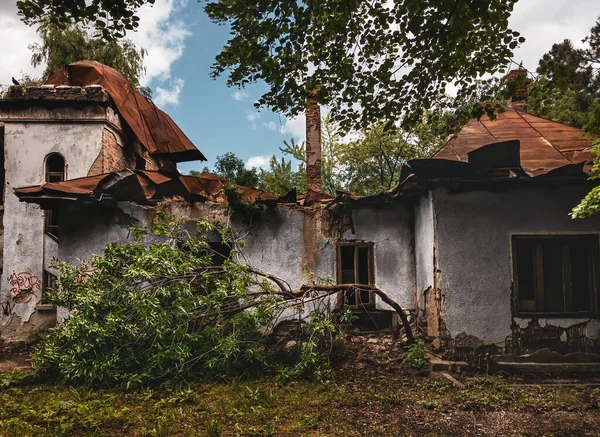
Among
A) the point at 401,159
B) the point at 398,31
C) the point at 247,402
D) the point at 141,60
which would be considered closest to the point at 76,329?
the point at 247,402

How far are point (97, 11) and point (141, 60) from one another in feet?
57.8

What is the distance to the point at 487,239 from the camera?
8.41 metres

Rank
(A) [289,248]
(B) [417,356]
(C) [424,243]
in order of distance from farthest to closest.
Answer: (A) [289,248], (C) [424,243], (B) [417,356]

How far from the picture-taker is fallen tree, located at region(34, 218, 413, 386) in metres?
7.19

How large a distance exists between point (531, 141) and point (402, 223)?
2789 millimetres

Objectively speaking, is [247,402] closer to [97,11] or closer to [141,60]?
[97,11]

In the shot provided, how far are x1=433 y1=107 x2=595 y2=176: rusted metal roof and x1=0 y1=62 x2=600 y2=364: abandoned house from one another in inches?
1.7

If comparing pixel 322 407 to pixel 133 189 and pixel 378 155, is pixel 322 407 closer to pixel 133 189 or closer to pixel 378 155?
pixel 133 189

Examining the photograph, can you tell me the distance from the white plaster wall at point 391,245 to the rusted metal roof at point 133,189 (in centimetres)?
186

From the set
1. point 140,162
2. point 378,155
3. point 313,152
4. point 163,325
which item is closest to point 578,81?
point 378,155

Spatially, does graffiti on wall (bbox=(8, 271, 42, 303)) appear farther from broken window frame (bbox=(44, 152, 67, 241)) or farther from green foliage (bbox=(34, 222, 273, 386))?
green foliage (bbox=(34, 222, 273, 386))

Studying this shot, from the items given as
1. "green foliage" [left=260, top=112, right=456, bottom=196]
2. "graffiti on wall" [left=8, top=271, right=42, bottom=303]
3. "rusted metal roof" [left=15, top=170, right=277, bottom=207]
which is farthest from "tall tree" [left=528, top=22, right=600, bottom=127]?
"graffiti on wall" [left=8, top=271, right=42, bottom=303]

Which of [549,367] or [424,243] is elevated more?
[424,243]

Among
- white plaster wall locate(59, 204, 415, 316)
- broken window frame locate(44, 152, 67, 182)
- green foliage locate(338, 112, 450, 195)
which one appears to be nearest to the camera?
white plaster wall locate(59, 204, 415, 316)
